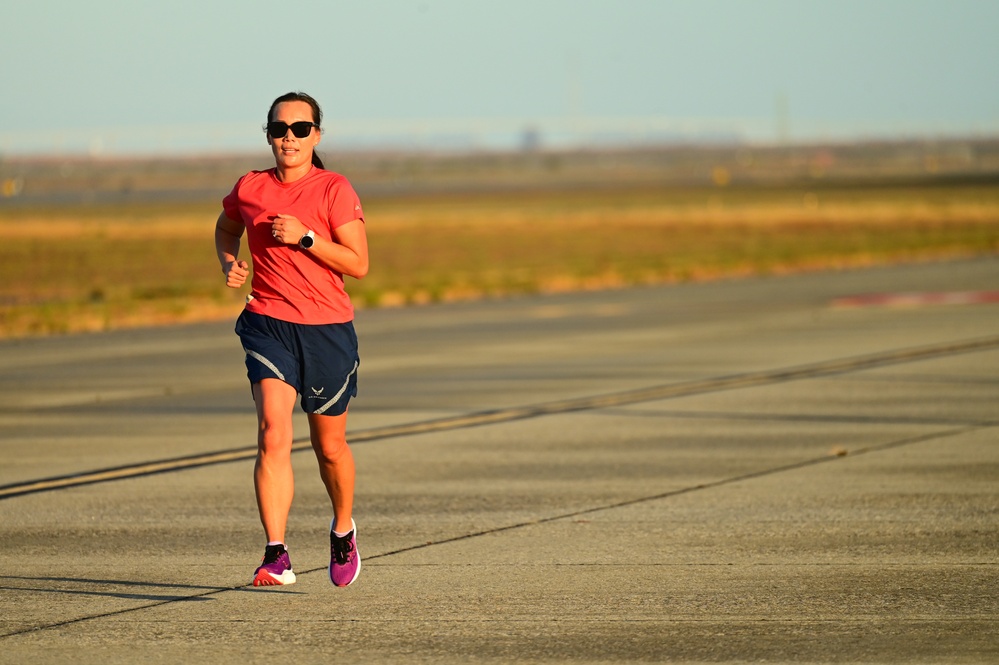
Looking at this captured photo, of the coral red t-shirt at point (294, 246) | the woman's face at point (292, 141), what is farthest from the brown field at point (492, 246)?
the woman's face at point (292, 141)

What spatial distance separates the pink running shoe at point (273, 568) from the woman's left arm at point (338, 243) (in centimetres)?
116

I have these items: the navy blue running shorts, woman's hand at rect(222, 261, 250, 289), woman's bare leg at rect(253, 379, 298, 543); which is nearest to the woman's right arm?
woman's hand at rect(222, 261, 250, 289)

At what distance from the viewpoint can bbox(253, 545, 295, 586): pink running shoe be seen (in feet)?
21.7


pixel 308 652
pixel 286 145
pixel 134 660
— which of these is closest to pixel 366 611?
pixel 308 652

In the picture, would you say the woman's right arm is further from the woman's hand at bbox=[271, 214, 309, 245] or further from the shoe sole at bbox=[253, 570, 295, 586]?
the shoe sole at bbox=[253, 570, 295, 586]

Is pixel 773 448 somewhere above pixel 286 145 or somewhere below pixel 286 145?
Answer: below

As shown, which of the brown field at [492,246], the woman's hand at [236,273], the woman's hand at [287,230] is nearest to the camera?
the woman's hand at [287,230]

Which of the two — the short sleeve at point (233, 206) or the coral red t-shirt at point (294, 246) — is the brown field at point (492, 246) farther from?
the coral red t-shirt at point (294, 246)

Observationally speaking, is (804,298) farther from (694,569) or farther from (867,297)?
(694,569)

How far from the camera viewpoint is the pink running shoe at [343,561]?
263 inches

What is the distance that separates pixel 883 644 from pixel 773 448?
503 centimetres

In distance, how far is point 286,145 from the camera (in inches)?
258

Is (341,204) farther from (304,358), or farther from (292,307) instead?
(304,358)

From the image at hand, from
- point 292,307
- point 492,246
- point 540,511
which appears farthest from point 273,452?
point 492,246
